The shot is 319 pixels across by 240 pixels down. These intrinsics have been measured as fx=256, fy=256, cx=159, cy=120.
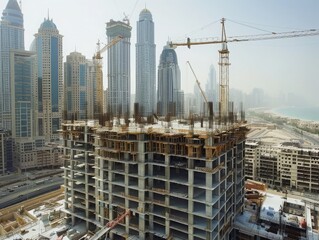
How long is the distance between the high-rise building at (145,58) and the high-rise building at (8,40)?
160 ft

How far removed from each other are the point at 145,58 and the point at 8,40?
186 ft

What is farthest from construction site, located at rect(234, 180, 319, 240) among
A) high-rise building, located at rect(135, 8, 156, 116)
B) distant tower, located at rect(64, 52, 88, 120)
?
high-rise building, located at rect(135, 8, 156, 116)

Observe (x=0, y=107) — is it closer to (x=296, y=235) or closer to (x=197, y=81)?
(x=197, y=81)

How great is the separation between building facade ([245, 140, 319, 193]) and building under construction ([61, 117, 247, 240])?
28.1 m

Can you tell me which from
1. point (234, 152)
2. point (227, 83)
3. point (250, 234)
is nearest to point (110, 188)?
point (234, 152)

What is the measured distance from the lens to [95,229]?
98.8 ft

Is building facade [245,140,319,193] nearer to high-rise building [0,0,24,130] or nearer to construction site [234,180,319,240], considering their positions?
construction site [234,180,319,240]

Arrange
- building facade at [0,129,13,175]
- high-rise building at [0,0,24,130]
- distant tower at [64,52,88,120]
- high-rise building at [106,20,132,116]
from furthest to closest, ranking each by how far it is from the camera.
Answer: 1. high-rise building at [106,20,132,116]
2. distant tower at [64,52,88,120]
3. high-rise building at [0,0,24,130]
4. building facade at [0,129,13,175]

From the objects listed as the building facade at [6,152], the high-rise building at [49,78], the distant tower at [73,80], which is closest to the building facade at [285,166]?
the building facade at [6,152]

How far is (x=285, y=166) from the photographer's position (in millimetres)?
53812

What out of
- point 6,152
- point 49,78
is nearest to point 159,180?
point 6,152

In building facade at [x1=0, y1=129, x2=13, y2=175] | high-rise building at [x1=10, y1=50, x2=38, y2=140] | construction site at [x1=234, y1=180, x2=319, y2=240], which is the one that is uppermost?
high-rise building at [x1=10, y1=50, x2=38, y2=140]

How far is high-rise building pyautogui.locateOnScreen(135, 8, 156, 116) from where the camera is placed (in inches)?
4464

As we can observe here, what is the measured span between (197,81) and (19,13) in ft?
309
